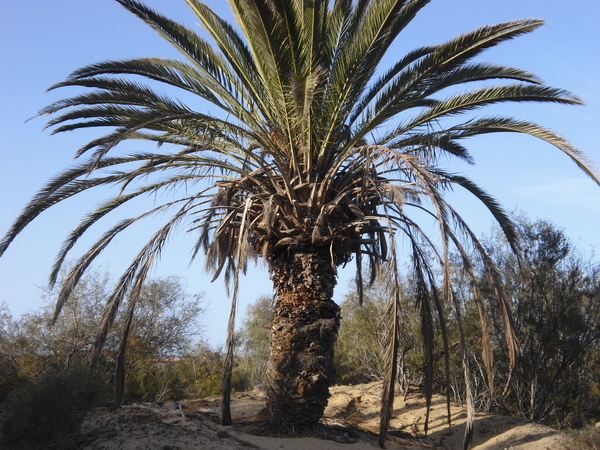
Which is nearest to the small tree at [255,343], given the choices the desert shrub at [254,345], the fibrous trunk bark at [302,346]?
Result: the desert shrub at [254,345]

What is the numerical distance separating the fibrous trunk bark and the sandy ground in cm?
45

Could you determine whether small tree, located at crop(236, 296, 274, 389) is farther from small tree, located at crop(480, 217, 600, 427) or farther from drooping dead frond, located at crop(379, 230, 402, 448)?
drooping dead frond, located at crop(379, 230, 402, 448)

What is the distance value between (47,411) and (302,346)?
3673 mm

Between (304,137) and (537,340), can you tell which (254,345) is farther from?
(304,137)

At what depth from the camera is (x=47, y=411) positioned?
21.5 ft

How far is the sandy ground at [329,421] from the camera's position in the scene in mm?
7062

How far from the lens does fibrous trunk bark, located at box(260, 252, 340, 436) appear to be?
25.8 feet

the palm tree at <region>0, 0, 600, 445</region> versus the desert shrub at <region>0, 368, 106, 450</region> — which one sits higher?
the palm tree at <region>0, 0, 600, 445</region>

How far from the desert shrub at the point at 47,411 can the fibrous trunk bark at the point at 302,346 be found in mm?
2773

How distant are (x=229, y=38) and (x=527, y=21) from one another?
A: 475 cm

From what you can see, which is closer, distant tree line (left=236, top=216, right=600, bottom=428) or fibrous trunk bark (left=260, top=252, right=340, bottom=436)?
fibrous trunk bark (left=260, top=252, right=340, bottom=436)

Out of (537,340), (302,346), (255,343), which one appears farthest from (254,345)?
(302,346)

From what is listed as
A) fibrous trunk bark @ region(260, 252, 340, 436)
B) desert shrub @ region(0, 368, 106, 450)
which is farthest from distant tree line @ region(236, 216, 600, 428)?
desert shrub @ region(0, 368, 106, 450)

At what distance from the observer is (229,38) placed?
8.77 metres
